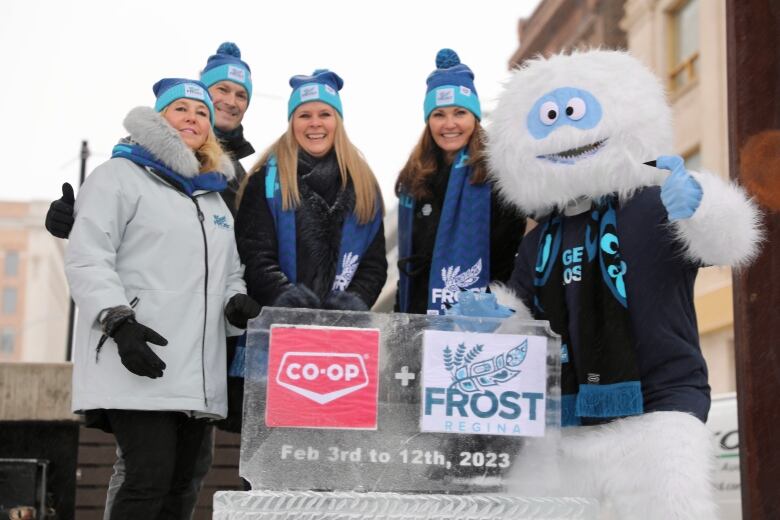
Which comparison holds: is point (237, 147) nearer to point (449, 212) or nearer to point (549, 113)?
point (449, 212)

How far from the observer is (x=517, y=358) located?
2998 millimetres

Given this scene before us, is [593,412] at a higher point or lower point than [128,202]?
lower

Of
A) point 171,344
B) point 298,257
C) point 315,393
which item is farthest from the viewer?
point 298,257

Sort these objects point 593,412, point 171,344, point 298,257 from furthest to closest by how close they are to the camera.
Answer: point 298,257, point 171,344, point 593,412

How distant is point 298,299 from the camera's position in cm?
354

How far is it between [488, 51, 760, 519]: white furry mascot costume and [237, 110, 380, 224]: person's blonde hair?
0.54m

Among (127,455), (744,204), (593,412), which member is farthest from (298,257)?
(744,204)

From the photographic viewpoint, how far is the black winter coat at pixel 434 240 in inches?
155

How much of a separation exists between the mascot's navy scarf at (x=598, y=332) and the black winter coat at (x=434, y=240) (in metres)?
0.51

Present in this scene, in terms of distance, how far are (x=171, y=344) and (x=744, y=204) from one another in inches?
75.0

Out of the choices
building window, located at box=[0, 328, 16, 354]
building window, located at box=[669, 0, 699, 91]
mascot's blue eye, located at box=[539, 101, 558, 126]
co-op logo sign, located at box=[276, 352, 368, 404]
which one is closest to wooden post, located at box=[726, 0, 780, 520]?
mascot's blue eye, located at box=[539, 101, 558, 126]

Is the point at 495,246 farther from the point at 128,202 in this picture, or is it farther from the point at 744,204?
the point at 128,202

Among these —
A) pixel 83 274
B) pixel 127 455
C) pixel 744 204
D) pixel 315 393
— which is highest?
pixel 744 204

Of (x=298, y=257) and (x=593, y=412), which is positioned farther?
(x=298, y=257)
